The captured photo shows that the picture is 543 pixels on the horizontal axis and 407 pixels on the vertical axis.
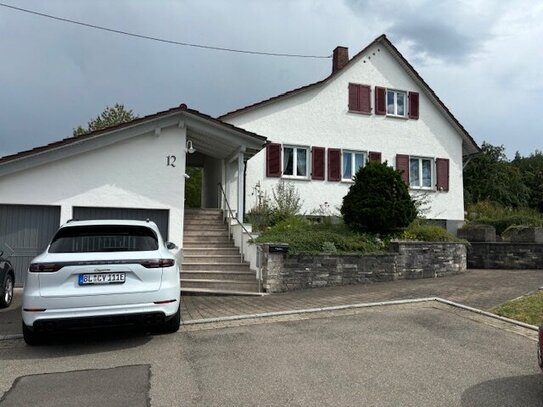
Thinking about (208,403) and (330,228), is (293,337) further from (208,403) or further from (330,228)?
(330,228)

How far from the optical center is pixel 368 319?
7.95 metres

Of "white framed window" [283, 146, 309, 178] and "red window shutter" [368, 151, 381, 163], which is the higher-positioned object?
"red window shutter" [368, 151, 381, 163]

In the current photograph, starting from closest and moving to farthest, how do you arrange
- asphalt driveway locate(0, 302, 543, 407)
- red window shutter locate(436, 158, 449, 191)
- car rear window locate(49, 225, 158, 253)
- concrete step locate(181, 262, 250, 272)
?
asphalt driveway locate(0, 302, 543, 407) → car rear window locate(49, 225, 158, 253) → concrete step locate(181, 262, 250, 272) → red window shutter locate(436, 158, 449, 191)

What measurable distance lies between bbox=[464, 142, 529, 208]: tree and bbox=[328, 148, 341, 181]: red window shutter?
20217 millimetres

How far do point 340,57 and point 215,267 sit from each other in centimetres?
1373

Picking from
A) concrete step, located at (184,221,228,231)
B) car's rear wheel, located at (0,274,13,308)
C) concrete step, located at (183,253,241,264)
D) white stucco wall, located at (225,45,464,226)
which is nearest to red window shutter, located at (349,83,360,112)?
white stucco wall, located at (225,45,464,226)

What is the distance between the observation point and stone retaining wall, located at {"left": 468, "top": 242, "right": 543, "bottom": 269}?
50.3 ft

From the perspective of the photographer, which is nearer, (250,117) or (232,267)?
(232,267)

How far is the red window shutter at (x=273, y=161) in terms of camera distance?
18594 millimetres

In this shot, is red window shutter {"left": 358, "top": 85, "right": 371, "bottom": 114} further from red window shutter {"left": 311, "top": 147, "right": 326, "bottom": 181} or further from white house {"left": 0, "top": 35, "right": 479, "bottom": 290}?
red window shutter {"left": 311, "top": 147, "right": 326, "bottom": 181}

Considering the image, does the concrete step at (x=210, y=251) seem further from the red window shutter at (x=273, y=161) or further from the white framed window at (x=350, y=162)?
the white framed window at (x=350, y=162)

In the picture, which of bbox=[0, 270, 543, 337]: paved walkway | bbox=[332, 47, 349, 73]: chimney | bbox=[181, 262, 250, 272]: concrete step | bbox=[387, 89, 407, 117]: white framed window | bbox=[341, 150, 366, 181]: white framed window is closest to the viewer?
bbox=[0, 270, 543, 337]: paved walkway

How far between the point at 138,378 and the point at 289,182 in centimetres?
1429

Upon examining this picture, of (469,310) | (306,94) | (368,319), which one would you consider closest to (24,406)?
(368,319)
